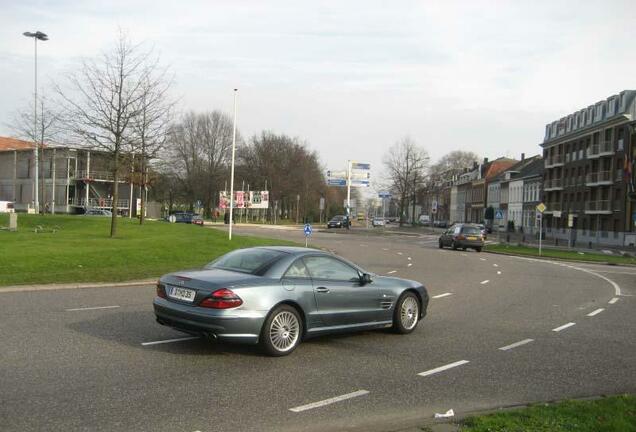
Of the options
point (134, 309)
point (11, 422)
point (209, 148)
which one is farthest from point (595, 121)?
point (11, 422)

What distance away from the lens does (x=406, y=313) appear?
9266mm

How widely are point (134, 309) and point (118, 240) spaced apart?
53.1ft

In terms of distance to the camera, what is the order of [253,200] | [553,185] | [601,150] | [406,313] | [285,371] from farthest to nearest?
1. [253,200]
2. [553,185]
3. [601,150]
4. [406,313]
5. [285,371]

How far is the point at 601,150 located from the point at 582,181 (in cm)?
614

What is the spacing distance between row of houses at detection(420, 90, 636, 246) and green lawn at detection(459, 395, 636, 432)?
43.2 metres

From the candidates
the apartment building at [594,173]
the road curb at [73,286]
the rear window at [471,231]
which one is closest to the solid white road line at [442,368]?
the road curb at [73,286]

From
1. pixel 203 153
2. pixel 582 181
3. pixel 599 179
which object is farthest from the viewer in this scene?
pixel 203 153

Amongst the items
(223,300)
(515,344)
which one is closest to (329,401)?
(223,300)

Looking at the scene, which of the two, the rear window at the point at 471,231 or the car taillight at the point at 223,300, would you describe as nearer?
the car taillight at the point at 223,300

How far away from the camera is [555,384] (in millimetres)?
6703

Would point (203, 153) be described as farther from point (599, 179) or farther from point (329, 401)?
point (329, 401)

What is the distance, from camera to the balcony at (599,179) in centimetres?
6191

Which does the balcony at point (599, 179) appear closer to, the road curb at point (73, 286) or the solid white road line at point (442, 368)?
the road curb at point (73, 286)

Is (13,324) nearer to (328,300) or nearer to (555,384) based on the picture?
(328,300)
